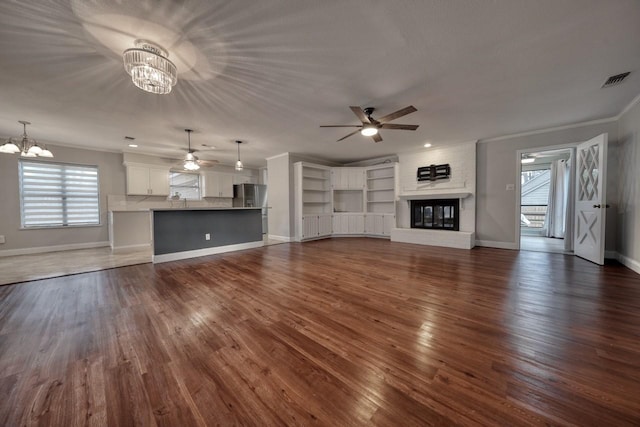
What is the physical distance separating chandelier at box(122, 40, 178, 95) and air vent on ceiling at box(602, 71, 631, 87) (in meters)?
5.02

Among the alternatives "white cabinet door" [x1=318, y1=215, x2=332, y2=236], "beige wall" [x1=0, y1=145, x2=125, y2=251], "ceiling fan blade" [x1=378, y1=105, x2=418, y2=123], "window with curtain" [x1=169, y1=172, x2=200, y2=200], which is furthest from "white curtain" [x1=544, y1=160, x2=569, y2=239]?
"beige wall" [x1=0, y1=145, x2=125, y2=251]

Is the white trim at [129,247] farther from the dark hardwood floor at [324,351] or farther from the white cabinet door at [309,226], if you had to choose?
the white cabinet door at [309,226]

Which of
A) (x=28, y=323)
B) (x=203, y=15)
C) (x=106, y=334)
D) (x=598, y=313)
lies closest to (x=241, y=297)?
(x=106, y=334)

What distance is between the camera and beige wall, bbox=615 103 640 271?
350cm

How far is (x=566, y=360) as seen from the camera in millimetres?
1551

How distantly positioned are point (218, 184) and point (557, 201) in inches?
428

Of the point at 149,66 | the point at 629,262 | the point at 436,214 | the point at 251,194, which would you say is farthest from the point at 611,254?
the point at 251,194

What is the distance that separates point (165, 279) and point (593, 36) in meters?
5.60

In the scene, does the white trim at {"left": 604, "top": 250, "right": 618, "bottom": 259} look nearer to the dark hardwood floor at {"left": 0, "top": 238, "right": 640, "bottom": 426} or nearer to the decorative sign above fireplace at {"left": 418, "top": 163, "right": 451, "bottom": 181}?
the dark hardwood floor at {"left": 0, "top": 238, "right": 640, "bottom": 426}

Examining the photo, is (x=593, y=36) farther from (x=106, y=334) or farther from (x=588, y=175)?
A: (x=106, y=334)

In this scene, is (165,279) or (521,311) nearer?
(521,311)

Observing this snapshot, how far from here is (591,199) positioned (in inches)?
160

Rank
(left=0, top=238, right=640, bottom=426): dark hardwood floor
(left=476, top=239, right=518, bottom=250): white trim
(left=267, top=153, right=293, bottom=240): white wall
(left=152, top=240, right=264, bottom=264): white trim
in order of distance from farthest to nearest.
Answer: (left=267, top=153, right=293, bottom=240): white wall, (left=476, top=239, right=518, bottom=250): white trim, (left=152, top=240, right=264, bottom=264): white trim, (left=0, top=238, right=640, bottom=426): dark hardwood floor

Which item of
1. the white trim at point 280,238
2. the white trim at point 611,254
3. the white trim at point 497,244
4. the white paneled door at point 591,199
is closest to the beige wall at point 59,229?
the white trim at point 280,238
